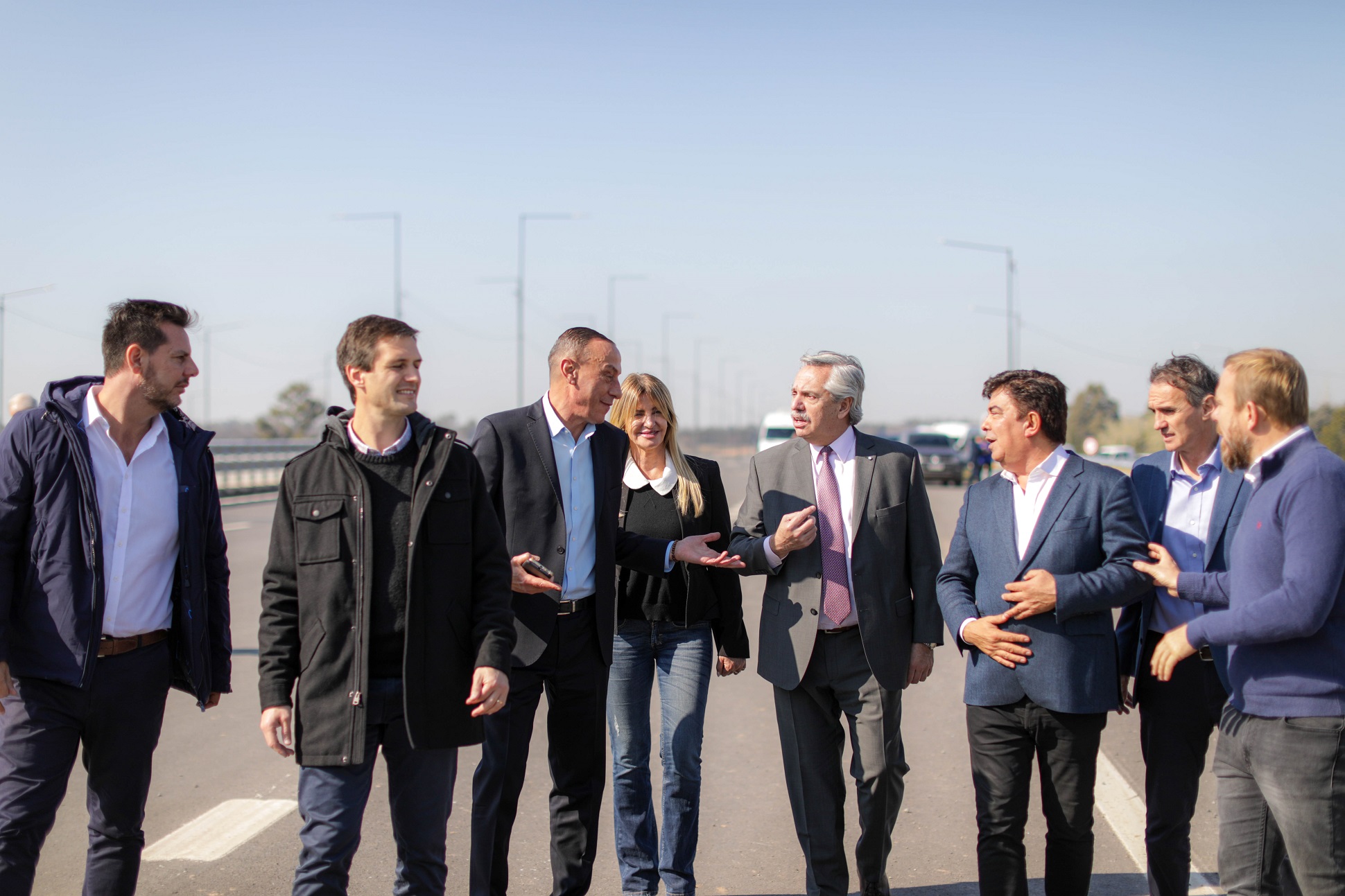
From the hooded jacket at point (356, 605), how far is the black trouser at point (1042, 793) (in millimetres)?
1704

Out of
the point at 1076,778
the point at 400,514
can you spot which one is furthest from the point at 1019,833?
the point at 400,514

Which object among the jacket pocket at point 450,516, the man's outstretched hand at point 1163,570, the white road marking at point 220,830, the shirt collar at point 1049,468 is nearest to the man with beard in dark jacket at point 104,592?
the jacket pocket at point 450,516

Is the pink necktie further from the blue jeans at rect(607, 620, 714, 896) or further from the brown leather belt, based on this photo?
the brown leather belt

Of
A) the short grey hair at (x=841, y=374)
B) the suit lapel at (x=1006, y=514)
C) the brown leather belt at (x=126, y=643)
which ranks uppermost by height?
the short grey hair at (x=841, y=374)

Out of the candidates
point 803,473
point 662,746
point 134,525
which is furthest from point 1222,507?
point 134,525

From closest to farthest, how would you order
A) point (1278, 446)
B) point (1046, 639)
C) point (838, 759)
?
point (1278, 446) → point (1046, 639) → point (838, 759)

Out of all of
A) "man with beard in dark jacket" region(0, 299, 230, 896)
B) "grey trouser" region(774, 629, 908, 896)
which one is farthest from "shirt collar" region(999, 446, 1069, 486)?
"man with beard in dark jacket" region(0, 299, 230, 896)

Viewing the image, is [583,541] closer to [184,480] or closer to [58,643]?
[184,480]

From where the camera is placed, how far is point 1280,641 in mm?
3377

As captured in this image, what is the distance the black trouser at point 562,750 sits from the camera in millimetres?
4352

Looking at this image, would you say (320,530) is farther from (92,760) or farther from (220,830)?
(220,830)

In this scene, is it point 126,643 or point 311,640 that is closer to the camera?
point 311,640

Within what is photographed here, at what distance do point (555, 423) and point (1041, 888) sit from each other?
2621mm

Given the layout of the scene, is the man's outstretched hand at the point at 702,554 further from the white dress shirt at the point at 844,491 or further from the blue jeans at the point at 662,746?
the blue jeans at the point at 662,746
